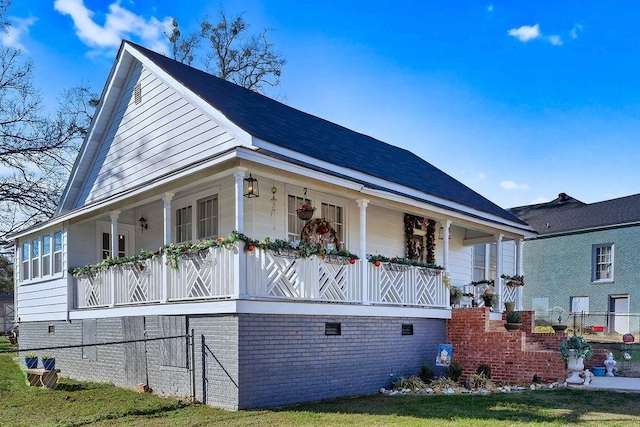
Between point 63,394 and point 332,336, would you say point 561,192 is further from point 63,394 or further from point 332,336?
point 63,394

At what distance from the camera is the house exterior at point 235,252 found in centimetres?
977

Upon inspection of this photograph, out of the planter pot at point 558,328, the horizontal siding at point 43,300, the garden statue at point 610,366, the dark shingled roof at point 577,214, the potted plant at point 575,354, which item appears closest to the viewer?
the potted plant at point 575,354

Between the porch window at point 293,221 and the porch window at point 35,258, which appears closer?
the porch window at point 293,221

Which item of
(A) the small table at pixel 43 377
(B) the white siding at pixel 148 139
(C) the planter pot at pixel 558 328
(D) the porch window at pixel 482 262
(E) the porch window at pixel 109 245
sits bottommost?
(A) the small table at pixel 43 377

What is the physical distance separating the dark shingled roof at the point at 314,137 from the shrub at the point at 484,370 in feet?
14.6

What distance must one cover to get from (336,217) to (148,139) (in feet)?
16.1

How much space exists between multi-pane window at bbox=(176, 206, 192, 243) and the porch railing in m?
1.64

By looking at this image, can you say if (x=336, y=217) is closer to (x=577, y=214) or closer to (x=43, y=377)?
(x=43, y=377)

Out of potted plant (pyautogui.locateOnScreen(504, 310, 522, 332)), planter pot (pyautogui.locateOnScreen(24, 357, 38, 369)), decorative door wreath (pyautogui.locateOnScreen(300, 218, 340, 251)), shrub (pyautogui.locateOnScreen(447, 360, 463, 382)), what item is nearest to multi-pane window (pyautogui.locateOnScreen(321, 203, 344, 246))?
decorative door wreath (pyautogui.locateOnScreen(300, 218, 340, 251))

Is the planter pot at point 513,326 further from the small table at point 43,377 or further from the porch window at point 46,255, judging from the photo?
the porch window at point 46,255

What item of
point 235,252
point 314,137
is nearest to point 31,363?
point 235,252

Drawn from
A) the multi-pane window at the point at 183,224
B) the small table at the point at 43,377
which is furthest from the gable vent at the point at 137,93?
A: the small table at the point at 43,377

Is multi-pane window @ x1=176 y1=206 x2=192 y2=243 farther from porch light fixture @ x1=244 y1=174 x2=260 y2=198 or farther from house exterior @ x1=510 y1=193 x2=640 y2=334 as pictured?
house exterior @ x1=510 y1=193 x2=640 y2=334

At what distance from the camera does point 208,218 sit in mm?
12883
